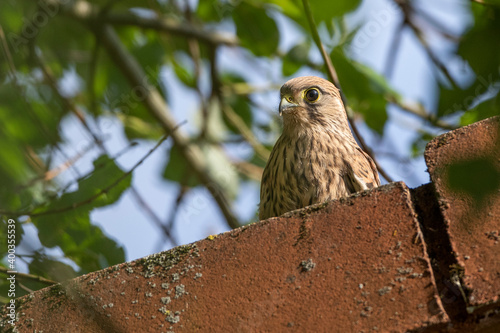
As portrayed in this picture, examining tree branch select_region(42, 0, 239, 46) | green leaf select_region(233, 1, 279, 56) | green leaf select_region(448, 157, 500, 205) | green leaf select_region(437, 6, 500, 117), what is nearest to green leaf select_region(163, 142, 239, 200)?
tree branch select_region(42, 0, 239, 46)

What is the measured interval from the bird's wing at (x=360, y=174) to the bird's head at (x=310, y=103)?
0.60m

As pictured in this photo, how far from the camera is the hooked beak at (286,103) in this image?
4.14m

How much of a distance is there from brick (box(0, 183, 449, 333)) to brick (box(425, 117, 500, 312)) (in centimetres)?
10

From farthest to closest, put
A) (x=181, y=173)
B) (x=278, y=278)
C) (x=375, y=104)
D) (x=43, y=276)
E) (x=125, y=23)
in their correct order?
1. (x=181, y=173)
2. (x=125, y=23)
3. (x=375, y=104)
4. (x=43, y=276)
5. (x=278, y=278)

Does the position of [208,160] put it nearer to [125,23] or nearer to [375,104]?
[125,23]

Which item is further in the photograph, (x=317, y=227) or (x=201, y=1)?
(x=201, y=1)

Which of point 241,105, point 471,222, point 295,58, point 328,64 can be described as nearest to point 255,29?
point 295,58

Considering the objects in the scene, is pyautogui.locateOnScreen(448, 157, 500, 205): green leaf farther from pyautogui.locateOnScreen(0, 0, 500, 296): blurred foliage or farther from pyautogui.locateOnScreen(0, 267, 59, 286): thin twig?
pyautogui.locateOnScreen(0, 267, 59, 286): thin twig

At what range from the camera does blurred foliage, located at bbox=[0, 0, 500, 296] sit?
8.94ft

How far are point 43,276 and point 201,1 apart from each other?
12.3 ft

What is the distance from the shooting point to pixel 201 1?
19.6 ft

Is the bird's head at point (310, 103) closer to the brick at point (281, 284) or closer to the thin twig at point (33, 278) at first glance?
the thin twig at point (33, 278)

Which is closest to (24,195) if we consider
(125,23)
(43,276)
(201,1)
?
(43,276)

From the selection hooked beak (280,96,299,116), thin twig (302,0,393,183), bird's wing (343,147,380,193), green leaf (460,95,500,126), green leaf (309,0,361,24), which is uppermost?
green leaf (309,0,361,24)
